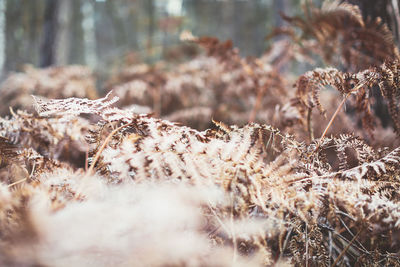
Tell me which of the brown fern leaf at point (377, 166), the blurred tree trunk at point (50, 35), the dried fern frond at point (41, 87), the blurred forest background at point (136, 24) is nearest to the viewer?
the brown fern leaf at point (377, 166)

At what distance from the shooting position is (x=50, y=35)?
12.7 ft

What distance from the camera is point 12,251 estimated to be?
383 mm

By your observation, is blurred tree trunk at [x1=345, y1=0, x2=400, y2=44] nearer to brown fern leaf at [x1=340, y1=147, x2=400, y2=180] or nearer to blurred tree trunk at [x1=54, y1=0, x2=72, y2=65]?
brown fern leaf at [x1=340, y1=147, x2=400, y2=180]

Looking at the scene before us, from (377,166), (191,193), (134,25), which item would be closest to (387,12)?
(377,166)

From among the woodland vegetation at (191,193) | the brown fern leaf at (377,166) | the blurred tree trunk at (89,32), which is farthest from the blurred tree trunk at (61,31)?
the blurred tree trunk at (89,32)

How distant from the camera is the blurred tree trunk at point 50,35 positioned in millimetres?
3867

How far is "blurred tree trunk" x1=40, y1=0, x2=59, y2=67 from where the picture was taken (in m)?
3.87

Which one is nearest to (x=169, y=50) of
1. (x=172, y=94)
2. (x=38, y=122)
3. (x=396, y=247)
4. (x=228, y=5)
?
(x=172, y=94)

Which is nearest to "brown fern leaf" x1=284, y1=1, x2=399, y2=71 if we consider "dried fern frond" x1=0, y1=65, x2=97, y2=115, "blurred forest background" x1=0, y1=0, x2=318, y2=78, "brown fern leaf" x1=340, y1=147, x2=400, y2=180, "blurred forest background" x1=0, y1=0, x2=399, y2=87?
"brown fern leaf" x1=340, y1=147, x2=400, y2=180

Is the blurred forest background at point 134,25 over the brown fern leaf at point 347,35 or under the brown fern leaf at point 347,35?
over

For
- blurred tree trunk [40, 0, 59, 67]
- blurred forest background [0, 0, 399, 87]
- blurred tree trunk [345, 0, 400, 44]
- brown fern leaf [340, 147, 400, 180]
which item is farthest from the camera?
blurred forest background [0, 0, 399, 87]

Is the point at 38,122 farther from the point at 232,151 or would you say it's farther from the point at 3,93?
the point at 3,93

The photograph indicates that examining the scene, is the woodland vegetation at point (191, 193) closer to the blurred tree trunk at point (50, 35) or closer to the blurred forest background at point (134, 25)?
the blurred tree trunk at point (50, 35)

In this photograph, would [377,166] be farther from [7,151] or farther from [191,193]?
[7,151]
